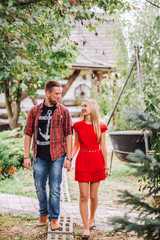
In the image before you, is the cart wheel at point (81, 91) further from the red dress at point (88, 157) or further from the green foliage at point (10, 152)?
the red dress at point (88, 157)

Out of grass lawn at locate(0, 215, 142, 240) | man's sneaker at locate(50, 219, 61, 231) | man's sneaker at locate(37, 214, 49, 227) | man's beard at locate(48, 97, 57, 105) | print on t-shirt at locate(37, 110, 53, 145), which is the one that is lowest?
grass lawn at locate(0, 215, 142, 240)

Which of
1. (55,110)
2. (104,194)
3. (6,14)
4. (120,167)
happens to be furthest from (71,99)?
(6,14)

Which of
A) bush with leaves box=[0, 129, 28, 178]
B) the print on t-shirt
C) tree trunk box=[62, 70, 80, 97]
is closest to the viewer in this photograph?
the print on t-shirt

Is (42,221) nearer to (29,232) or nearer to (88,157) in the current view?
(29,232)

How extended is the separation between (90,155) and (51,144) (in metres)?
0.49

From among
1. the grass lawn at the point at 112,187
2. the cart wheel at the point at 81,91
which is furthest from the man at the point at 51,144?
the cart wheel at the point at 81,91

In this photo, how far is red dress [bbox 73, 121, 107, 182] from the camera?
3.47 meters

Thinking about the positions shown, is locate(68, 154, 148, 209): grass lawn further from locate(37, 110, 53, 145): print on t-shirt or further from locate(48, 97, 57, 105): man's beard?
locate(48, 97, 57, 105): man's beard

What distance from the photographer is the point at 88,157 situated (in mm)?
3508

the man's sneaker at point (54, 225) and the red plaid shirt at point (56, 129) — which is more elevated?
the red plaid shirt at point (56, 129)

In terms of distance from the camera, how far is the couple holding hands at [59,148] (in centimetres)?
347

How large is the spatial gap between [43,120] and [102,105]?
8.89 metres

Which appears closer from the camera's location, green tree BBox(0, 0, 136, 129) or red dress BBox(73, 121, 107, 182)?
green tree BBox(0, 0, 136, 129)

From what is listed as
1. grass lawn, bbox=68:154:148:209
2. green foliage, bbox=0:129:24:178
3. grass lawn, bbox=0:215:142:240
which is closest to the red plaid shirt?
grass lawn, bbox=0:215:142:240
